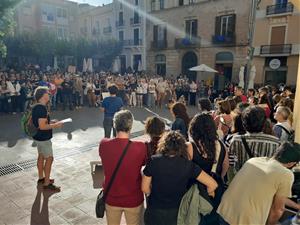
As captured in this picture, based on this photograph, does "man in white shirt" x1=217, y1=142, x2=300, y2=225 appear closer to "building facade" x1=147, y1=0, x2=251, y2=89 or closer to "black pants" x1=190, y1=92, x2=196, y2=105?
"black pants" x1=190, y1=92, x2=196, y2=105

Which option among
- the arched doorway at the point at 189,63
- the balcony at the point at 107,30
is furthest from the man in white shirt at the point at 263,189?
the balcony at the point at 107,30

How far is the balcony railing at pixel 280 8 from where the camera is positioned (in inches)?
770

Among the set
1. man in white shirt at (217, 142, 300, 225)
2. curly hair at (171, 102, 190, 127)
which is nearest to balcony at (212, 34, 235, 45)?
curly hair at (171, 102, 190, 127)

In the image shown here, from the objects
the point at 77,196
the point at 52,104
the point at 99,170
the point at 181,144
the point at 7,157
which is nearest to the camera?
the point at 181,144

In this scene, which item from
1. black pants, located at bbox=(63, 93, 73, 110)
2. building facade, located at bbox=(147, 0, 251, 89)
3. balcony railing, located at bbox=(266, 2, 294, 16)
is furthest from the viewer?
building facade, located at bbox=(147, 0, 251, 89)

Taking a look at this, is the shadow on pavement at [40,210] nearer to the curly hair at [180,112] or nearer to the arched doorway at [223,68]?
the curly hair at [180,112]

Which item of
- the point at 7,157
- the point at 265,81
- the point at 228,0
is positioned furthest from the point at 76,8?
the point at 7,157

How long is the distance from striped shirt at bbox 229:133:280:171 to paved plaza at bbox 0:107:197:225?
1906 millimetres

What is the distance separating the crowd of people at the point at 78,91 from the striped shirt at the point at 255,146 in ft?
25.6

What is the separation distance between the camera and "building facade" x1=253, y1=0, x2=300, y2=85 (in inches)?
782

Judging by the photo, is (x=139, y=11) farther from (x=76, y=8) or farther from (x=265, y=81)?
(x=265, y=81)

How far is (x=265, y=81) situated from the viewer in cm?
2214

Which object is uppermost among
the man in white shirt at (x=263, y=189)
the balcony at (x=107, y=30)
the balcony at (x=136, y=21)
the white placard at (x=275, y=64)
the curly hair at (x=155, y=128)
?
the balcony at (x=136, y=21)

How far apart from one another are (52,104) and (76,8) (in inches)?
1261
